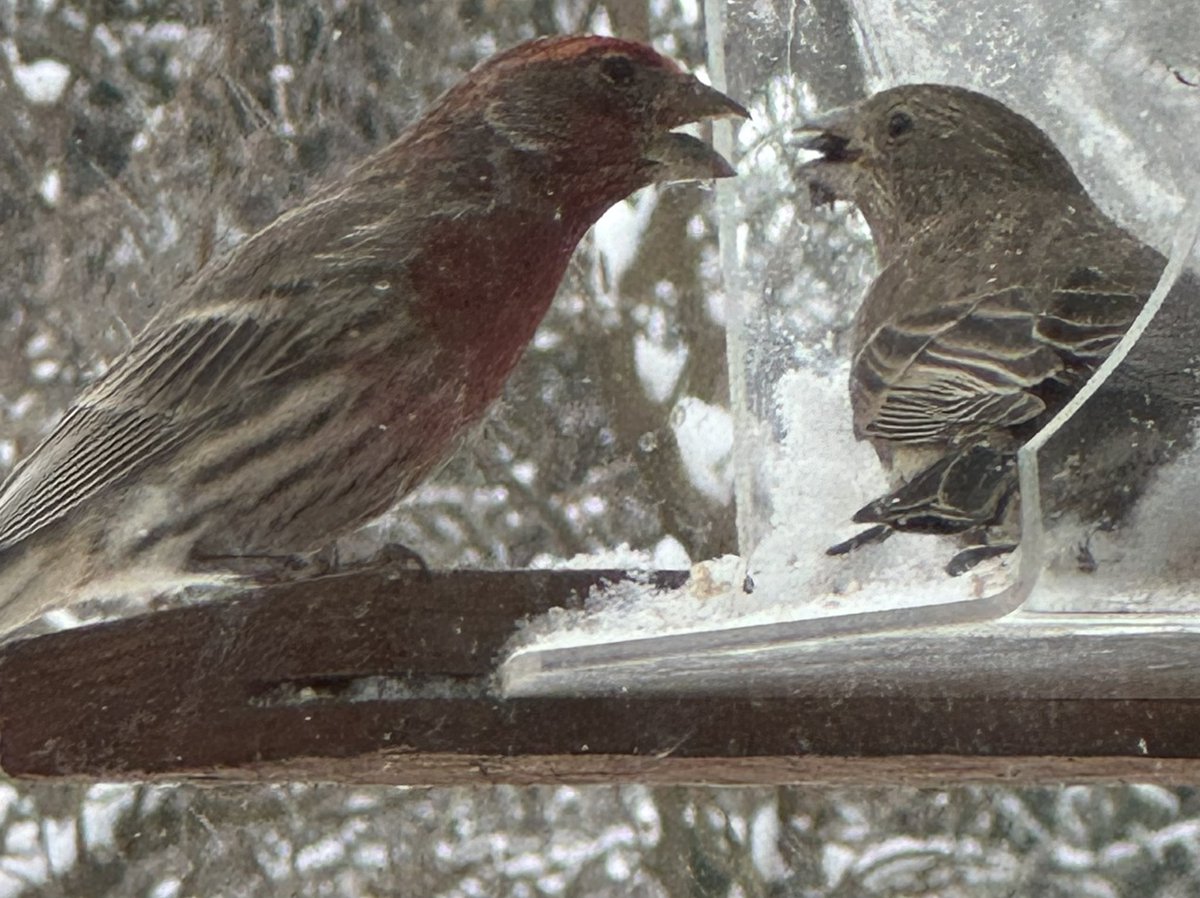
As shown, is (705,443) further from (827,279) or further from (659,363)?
(827,279)

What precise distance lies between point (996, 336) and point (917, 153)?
0.42 m

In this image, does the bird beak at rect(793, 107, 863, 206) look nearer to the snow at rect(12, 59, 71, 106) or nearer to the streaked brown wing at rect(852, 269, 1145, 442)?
the streaked brown wing at rect(852, 269, 1145, 442)

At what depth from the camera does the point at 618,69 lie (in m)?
2.23

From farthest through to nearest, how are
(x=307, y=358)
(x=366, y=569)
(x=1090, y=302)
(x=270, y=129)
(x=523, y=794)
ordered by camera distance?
(x=523, y=794) < (x=270, y=129) < (x=307, y=358) < (x=366, y=569) < (x=1090, y=302)

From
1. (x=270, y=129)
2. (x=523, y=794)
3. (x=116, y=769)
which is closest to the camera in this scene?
(x=116, y=769)

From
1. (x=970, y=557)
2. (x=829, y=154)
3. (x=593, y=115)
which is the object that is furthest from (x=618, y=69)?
(x=970, y=557)

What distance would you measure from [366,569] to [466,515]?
166 centimetres

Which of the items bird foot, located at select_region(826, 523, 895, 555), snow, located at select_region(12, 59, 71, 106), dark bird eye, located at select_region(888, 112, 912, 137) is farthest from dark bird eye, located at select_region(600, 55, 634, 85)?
snow, located at select_region(12, 59, 71, 106)

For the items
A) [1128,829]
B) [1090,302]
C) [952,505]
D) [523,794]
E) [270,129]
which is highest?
[270,129]

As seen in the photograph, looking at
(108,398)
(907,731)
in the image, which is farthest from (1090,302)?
(108,398)

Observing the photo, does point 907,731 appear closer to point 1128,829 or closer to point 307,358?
point 307,358

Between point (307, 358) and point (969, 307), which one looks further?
point (307, 358)

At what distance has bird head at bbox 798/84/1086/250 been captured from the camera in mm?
1826

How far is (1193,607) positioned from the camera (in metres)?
1.41
